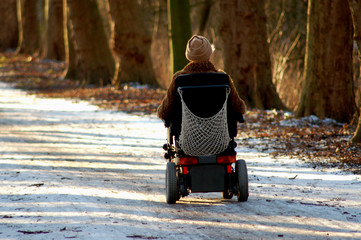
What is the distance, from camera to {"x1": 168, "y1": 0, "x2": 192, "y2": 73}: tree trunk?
1719 centimetres

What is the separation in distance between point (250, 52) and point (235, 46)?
1.37 ft

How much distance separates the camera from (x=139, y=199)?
6.76 meters

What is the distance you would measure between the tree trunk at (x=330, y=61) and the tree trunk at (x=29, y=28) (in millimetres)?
28176

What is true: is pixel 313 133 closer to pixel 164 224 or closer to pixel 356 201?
pixel 356 201

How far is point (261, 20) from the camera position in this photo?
14867mm

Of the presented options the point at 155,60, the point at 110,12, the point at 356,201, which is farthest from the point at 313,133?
the point at 155,60

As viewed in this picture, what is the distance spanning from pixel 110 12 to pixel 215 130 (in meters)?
15.4

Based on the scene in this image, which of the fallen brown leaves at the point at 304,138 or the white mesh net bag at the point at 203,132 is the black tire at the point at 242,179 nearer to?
the white mesh net bag at the point at 203,132

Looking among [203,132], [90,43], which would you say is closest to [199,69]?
[203,132]

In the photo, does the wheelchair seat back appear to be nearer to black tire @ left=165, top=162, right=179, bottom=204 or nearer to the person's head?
the person's head

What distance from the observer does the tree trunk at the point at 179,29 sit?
17188 mm

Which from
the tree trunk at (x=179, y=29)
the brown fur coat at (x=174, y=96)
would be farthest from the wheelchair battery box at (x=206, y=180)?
the tree trunk at (x=179, y=29)

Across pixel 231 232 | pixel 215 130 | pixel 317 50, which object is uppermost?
pixel 317 50

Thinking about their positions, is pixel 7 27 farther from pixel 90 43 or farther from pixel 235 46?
pixel 235 46
